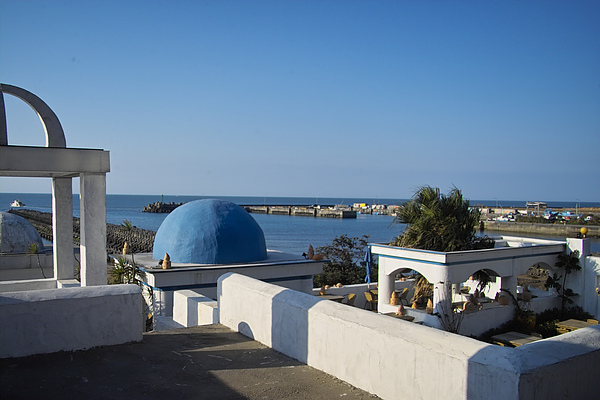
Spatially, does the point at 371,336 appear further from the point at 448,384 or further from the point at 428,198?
the point at 428,198

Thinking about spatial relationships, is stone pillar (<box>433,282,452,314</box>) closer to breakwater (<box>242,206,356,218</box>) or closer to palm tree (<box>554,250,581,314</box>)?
palm tree (<box>554,250,581,314</box>)

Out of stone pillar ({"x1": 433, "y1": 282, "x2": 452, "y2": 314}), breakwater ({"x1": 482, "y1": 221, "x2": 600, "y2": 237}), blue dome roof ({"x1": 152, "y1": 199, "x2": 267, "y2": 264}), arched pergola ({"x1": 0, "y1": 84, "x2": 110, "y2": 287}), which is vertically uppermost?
arched pergola ({"x1": 0, "y1": 84, "x2": 110, "y2": 287})

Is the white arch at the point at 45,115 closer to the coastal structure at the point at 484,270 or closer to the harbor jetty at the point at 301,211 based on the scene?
the coastal structure at the point at 484,270

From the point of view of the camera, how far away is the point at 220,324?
7.60m

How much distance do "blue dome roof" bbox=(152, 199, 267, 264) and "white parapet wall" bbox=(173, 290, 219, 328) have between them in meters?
3.08

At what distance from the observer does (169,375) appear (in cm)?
544

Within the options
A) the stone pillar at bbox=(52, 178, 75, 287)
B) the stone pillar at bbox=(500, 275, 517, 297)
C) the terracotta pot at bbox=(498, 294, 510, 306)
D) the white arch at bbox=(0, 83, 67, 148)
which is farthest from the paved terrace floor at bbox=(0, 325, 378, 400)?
the stone pillar at bbox=(500, 275, 517, 297)

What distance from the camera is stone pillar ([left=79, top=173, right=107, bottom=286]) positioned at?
840 centimetres

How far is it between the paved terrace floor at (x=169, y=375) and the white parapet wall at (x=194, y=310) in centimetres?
208

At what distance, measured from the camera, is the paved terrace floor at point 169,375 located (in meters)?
4.92

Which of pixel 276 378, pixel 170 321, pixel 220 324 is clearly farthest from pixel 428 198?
pixel 276 378

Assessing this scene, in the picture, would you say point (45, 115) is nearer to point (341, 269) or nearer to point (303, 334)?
point (303, 334)

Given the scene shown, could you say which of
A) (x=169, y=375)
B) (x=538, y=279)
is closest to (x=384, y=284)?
(x=169, y=375)

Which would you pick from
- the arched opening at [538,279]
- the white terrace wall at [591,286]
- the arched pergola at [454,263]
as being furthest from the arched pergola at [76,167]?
the white terrace wall at [591,286]
